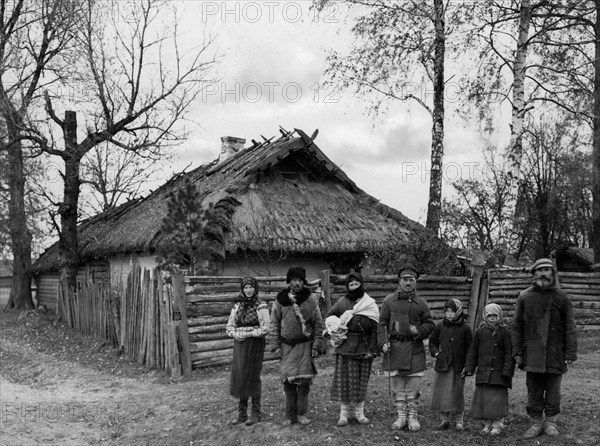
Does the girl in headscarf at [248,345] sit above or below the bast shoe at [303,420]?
above

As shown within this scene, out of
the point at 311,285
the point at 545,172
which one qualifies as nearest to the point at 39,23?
the point at 311,285

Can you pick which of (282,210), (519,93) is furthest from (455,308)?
(282,210)

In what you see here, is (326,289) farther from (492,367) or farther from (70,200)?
(70,200)

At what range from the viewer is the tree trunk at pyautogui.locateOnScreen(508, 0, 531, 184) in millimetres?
13242

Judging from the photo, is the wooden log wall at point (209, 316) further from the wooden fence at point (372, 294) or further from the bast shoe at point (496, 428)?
the bast shoe at point (496, 428)

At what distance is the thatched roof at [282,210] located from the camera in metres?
13.9

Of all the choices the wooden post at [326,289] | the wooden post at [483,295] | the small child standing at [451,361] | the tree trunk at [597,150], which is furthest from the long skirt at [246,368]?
the tree trunk at [597,150]

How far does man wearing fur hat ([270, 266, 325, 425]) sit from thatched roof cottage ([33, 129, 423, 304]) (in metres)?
6.80

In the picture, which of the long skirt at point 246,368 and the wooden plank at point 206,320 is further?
the wooden plank at point 206,320

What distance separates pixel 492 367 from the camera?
226 inches

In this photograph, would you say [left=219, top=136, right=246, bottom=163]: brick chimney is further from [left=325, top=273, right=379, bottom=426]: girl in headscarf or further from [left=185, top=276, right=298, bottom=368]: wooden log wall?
[left=325, top=273, right=379, bottom=426]: girl in headscarf

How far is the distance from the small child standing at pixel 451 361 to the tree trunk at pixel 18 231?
17008mm

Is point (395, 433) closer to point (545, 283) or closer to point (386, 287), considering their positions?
point (545, 283)

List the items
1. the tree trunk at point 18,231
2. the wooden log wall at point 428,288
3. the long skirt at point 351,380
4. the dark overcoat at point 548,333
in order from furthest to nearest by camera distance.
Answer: the tree trunk at point 18,231, the wooden log wall at point 428,288, the long skirt at point 351,380, the dark overcoat at point 548,333
